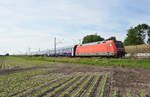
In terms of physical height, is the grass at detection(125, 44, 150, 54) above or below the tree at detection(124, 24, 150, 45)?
below

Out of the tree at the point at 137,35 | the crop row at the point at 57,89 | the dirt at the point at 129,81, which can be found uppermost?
the tree at the point at 137,35

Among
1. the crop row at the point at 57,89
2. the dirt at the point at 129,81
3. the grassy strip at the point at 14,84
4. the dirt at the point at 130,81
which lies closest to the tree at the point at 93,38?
the dirt at the point at 129,81

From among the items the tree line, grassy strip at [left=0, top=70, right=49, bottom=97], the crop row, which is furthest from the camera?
the tree line

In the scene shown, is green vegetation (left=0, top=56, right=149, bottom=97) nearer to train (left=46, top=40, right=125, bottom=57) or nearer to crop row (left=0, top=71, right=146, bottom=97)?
crop row (left=0, top=71, right=146, bottom=97)

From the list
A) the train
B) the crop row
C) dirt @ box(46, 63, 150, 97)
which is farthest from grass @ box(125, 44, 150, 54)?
the crop row

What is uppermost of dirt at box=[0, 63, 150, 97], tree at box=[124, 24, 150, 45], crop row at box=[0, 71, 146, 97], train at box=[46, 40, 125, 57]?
tree at box=[124, 24, 150, 45]

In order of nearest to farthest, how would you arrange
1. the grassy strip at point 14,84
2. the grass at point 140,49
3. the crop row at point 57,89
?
1. the crop row at point 57,89
2. the grassy strip at point 14,84
3. the grass at point 140,49

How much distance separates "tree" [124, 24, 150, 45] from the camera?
56062 millimetres

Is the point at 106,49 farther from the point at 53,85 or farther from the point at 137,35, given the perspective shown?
the point at 137,35

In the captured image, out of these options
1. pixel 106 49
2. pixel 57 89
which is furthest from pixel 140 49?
pixel 57 89

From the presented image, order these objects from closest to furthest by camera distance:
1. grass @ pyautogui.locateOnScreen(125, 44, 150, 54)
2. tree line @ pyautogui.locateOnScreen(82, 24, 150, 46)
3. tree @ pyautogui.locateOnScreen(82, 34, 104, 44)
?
grass @ pyautogui.locateOnScreen(125, 44, 150, 54) → tree line @ pyautogui.locateOnScreen(82, 24, 150, 46) → tree @ pyautogui.locateOnScreen(82, 34, 104, 44)

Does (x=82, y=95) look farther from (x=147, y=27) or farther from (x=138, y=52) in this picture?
(x=147, y=27)

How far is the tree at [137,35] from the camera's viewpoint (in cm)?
5606

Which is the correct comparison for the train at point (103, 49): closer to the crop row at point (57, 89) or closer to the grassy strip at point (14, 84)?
the crop row at point (57, 89)
